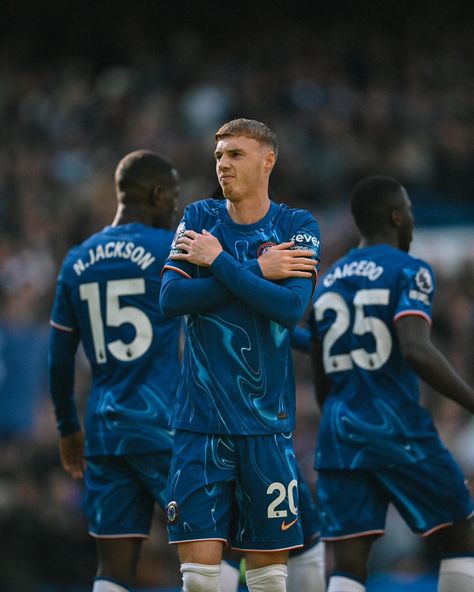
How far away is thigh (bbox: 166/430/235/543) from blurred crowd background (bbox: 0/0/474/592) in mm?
5551

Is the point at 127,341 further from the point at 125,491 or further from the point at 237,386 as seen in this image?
the point at 237,386

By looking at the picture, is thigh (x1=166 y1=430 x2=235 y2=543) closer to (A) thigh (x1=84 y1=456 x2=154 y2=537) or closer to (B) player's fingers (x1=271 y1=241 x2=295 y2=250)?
(B) player's fingers (x1=271 y1=241 x2=295 y2=250)

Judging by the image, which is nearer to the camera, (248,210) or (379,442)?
(248,210)

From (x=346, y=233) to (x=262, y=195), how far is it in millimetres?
7600

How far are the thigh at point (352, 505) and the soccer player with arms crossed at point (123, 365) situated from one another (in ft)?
2.63

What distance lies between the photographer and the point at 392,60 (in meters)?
17.0

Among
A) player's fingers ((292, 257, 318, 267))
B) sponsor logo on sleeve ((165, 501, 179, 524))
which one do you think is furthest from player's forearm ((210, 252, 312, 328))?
sponsor logo on sleeve ((165, 501, 179, 524))

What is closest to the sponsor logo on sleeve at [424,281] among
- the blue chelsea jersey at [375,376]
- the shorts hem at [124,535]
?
the blue chelsea jersey at [375,376]

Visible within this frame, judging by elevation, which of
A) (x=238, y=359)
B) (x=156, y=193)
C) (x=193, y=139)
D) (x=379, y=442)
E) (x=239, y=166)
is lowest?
(x=379, y=442)

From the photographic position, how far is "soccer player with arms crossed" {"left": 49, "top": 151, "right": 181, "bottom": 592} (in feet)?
20.0

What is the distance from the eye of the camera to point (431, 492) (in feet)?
19.7

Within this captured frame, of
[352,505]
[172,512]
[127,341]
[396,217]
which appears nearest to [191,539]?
[172,512]

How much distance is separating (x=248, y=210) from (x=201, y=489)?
1.15m

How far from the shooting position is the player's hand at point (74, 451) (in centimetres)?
651
